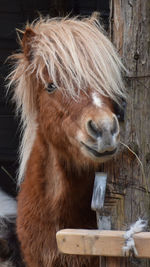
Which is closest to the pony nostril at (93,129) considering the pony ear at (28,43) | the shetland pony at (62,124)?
the shetland pony at (62,124)

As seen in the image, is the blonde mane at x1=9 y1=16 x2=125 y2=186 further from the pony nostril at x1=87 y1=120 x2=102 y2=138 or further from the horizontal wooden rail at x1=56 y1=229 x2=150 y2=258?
the horizontal wooden rail at x1=56 y1=229 x2=150 y2=258

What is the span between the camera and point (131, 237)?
2266 mm

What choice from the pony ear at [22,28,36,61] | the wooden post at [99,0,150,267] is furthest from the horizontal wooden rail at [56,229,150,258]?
the pony ear at [22,28,36,61]

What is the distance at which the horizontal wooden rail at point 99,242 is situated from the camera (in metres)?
2.24

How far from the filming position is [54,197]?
315 cm

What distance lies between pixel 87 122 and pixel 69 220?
84cm

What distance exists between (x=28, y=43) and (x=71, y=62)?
0.42m

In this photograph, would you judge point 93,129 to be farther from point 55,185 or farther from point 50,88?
point 55,185

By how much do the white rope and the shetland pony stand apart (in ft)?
1.19

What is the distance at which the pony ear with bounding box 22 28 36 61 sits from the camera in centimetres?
308

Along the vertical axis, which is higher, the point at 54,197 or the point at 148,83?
the point at 148,83

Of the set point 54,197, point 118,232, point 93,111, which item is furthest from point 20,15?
point 118,232

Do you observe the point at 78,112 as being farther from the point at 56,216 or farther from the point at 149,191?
the point at 56,216

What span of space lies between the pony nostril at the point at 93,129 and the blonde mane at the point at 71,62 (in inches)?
10.0
